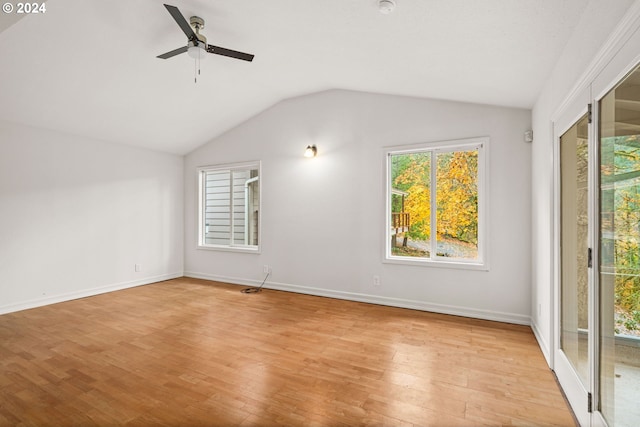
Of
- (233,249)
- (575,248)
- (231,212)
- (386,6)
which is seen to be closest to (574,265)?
(575,248)

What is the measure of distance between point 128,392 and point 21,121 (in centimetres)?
396

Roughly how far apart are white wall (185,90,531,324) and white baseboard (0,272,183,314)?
858 mm

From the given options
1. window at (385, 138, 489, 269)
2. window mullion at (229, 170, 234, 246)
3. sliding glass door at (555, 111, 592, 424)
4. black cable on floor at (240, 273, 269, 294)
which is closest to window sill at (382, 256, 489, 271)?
window at (385, 138, 489, 269)

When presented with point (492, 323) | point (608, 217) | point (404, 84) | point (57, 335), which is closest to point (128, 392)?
point (57, 335)

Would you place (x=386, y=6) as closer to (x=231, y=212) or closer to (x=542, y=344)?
(x=542, y=344)

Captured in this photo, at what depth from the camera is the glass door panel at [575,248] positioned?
1.86m

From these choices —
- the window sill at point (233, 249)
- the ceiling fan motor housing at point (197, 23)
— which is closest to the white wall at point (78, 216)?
the window sill at point (233, 249)

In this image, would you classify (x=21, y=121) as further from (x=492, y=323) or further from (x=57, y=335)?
(x=492, y=323)

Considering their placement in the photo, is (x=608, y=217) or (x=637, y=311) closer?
(x=637, y=311)

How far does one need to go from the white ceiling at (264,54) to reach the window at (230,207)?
143cm

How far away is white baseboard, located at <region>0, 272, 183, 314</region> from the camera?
4059mm

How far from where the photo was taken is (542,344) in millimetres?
2875

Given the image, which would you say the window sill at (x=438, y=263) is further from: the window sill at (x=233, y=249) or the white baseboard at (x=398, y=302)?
the window sill at (x=233, y=249)

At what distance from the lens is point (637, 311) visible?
4.41 feet
